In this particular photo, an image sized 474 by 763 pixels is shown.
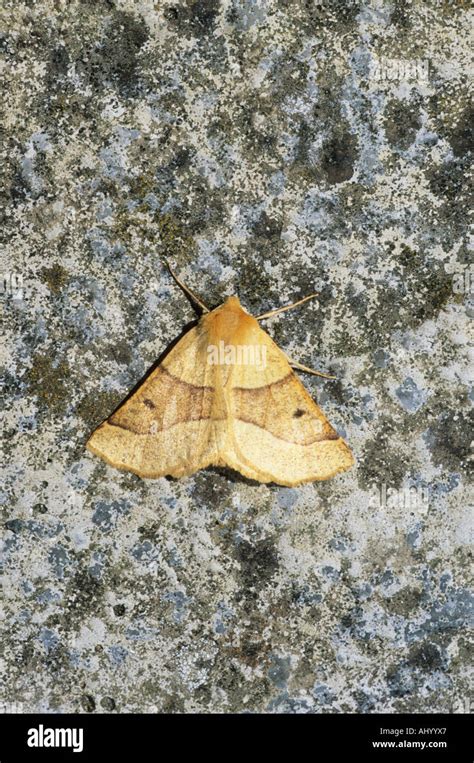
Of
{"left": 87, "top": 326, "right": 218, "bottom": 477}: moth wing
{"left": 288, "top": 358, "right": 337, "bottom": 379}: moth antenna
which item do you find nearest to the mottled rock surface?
{"left": 288, "top": 358, "right": 337, "bottom": 379}: moth antenna

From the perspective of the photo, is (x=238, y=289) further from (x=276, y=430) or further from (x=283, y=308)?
(x=276, y=430)

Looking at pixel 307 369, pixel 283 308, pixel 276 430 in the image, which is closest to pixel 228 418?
pixel 276 430

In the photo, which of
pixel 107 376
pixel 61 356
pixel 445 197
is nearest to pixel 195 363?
pixel 107 376

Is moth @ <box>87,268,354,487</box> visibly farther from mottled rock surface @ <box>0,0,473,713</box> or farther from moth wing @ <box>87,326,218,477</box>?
mottled rock surface @ <box>0,0,473,713</box>

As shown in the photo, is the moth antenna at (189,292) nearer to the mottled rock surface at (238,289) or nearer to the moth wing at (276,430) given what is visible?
the mottled rock surface at (238,289)

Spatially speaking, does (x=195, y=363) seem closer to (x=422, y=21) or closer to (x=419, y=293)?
(x=419, y=293)

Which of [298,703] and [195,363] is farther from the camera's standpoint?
[298,703]
